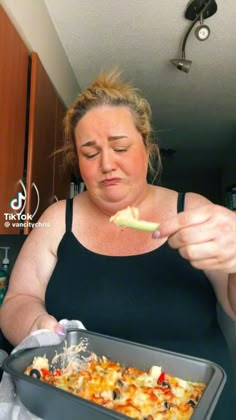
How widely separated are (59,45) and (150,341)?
A: 168 cm

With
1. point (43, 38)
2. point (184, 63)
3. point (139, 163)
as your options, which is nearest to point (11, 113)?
point (139, 163)

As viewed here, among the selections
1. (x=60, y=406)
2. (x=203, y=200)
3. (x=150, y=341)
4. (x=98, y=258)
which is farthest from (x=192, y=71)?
(x=60, y=406)

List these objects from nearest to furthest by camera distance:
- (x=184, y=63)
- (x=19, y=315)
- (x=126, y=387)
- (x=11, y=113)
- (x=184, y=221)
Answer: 1. (x=184, y=221)
2. (x=126, y=387)
3. (x=19, y=315)
4. (x=11, y=113)
5. (x=184, y=63)

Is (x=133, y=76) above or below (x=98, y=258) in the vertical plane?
above

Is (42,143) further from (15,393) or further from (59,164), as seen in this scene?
(15,393)

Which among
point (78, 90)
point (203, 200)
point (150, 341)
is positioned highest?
point (78, 90)

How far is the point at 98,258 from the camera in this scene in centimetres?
78

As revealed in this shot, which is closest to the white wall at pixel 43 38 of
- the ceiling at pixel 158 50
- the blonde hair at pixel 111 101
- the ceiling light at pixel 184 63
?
the ceiling at pixel 158 50

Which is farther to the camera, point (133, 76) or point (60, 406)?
point (133, 76)

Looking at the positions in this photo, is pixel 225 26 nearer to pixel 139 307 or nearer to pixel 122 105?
pixel 122 105

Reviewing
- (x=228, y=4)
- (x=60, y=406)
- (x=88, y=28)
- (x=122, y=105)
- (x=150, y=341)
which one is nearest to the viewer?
(x=60, y=406)

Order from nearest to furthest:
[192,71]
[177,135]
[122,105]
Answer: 1. [122,105]
2. [192,71]
3. [177,135]

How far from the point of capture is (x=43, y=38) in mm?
1435

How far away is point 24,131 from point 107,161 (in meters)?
0.53
